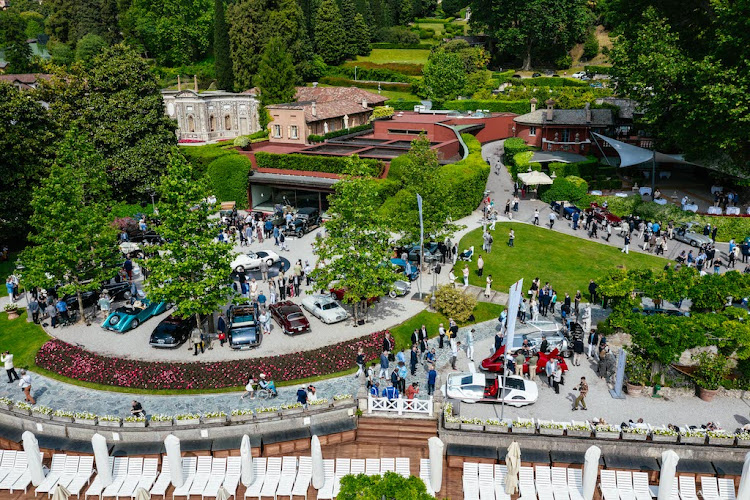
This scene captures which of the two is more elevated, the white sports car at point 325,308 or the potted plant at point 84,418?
the white sports car at point 325,308

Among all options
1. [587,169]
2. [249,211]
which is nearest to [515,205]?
[587,169]

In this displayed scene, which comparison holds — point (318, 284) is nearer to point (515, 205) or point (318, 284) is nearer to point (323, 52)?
point (515, 205)

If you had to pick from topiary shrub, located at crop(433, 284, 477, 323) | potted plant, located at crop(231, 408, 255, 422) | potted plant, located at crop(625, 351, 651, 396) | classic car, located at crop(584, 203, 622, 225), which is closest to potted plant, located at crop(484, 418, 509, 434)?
potted plant, located at crop(625, 351, 651, 396)

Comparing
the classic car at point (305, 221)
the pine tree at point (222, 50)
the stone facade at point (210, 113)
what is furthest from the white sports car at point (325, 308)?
the pine tree at point (222, 50)

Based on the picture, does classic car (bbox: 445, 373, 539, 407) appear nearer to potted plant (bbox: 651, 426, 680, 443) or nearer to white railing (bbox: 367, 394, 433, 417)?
white railing (bbox: 367, 394, 433, 417)

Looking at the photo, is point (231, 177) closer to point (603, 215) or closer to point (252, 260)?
point (252, 260)

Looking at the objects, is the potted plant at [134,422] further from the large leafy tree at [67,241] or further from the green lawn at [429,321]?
the green lawn at [429,321]
